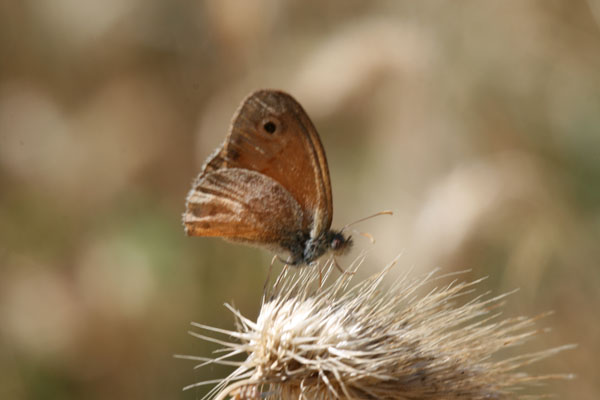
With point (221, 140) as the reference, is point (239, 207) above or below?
below

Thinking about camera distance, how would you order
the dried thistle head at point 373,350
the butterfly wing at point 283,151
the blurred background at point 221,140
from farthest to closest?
the blurred background at point 221,140
the butterfly wing at point 283,151
the dried thistle head at point 373,350

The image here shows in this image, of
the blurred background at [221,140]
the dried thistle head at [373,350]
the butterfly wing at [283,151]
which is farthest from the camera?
the blurred background at [221,140]

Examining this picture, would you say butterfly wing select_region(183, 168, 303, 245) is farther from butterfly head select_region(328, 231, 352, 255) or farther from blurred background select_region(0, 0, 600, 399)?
blurred background select_region(0, 0, 600, 399)

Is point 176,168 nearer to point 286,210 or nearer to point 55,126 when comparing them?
point 55,126

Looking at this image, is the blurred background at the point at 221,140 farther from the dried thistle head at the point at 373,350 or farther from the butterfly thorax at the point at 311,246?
the dried thistle head at the point at 373,350

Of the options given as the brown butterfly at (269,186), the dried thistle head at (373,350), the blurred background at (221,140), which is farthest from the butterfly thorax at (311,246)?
the blurred background at (221,140)

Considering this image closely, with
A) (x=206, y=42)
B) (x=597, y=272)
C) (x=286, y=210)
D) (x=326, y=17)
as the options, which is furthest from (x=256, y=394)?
(x=326, y=17)

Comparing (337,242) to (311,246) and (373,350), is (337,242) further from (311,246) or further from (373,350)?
(373,350)

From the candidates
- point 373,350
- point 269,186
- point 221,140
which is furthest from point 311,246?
point 221,140

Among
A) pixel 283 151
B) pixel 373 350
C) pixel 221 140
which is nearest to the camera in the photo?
pixel 373 350
